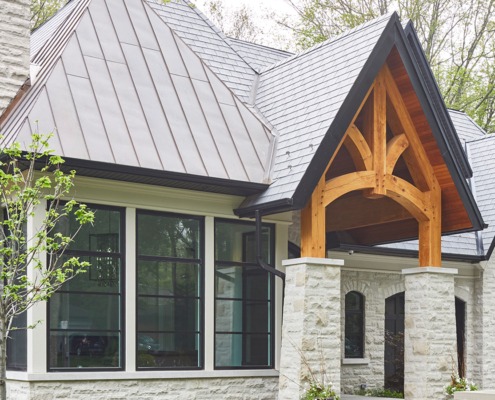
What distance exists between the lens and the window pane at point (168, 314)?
1223 centimetres

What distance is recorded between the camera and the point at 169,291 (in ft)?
41.1

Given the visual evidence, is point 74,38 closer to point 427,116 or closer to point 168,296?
point 168,296

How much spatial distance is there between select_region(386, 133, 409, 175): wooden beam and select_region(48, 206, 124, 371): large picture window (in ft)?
13.7

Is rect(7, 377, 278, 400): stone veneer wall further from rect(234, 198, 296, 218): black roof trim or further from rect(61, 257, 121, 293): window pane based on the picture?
rect(234, 198, 296, 218): black roof trim

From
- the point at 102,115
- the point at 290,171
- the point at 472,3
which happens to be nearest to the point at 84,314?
the point at 102,115

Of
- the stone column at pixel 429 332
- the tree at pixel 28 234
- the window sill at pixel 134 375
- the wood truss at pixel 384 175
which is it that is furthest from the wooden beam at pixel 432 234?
the tree at pixel 28 234

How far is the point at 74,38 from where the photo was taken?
12859 millimetres

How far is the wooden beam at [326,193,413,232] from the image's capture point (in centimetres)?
1488

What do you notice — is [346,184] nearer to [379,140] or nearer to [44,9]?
[379,140]

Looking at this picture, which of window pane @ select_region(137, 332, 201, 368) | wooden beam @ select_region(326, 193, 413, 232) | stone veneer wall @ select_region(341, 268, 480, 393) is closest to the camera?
window pane @ select_region(137, 332, 201, 368)

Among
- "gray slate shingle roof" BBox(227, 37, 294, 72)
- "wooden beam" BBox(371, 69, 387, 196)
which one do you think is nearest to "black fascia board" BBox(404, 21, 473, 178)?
"wooden beam" BBox(371, 69, 387, 196)

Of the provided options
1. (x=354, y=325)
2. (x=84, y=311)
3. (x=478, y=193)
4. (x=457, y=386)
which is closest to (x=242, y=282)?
(x=84, y=311)

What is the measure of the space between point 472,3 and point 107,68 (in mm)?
22614

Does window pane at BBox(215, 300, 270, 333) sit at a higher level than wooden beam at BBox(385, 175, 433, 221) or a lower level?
lower
